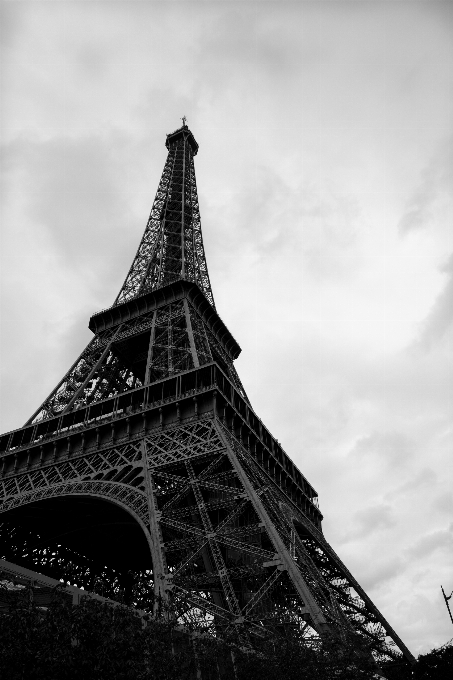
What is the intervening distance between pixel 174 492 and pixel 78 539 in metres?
14.0

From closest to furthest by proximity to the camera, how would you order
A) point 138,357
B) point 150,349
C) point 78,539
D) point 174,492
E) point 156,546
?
point 156,546, point 174,492, point 78,539, point 150,349, point 138,357

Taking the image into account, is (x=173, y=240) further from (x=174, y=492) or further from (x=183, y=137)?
(x=174, y=492)

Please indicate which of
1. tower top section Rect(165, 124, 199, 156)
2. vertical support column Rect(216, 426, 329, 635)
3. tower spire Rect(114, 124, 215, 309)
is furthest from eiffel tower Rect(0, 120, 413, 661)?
tower top section Rect(165, 124, 199, 156)

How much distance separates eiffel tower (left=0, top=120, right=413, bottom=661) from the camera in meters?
20.2

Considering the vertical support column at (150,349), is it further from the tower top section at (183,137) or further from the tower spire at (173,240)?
the tower top section at (183,137)

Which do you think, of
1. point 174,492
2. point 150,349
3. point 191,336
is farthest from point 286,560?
point 150,349

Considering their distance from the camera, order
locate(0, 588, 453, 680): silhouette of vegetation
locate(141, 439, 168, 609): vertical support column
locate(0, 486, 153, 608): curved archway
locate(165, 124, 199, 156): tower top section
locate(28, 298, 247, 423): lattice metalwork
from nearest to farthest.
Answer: locate(0, 588, 453, 680): silhouette of vegetation, locate(141, 439, 168, 609): vertical support column, locate(0, 486, 153, 608): curved archway, locate(28, 298, 247, 423): lattice metalwork, locate(165, 124, 199, 156): tower top section

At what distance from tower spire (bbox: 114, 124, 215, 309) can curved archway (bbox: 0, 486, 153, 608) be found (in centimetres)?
1901

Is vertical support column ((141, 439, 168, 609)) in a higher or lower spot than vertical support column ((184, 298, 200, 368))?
lower

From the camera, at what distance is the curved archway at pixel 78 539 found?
31.0 meters

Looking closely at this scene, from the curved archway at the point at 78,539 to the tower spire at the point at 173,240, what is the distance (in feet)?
62.4

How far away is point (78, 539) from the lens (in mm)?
36312

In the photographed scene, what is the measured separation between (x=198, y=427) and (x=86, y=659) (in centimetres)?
1771

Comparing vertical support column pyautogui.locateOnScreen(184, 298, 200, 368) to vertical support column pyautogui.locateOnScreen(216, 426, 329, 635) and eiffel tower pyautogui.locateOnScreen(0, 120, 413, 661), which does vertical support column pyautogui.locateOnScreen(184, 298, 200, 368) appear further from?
vertical support column pyautogui.locateOnScreen(216, 426, 329, 635)
